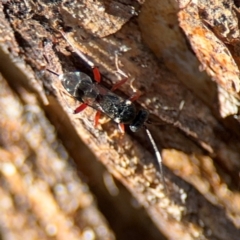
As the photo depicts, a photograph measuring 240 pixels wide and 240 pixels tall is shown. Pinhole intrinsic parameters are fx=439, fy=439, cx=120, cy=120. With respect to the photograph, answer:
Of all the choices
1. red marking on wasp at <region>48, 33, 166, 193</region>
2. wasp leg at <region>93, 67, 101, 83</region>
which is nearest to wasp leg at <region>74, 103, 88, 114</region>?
red marking on wasp at <region>48, 33, 166, 193</region>

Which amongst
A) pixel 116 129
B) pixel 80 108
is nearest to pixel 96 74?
pixel 80 108

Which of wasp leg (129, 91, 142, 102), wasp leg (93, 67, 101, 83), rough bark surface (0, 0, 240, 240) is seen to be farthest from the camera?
wasp leg (129, 91, 142, 102)

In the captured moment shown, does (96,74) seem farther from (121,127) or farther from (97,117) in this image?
(121,127)

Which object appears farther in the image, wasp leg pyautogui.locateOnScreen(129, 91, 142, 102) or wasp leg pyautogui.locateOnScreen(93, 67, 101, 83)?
wasp leg pyautogui.locateOnScreen(129, 91, 142, 102)

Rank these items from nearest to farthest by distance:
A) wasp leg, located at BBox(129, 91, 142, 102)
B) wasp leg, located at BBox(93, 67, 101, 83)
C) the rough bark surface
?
1. the rough bark surface
2. wasp leg, located at BBox(93, 67, 101, 83)
3. wasp leg, located at BBox(129, 91, 142, 102)

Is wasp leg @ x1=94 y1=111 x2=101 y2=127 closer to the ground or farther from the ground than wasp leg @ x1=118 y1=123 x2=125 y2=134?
farther from the ground

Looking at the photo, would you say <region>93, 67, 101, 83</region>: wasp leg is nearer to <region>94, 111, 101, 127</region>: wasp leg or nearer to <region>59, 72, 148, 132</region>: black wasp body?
<region>59, 72, 148, 132</region>: black wasp body
